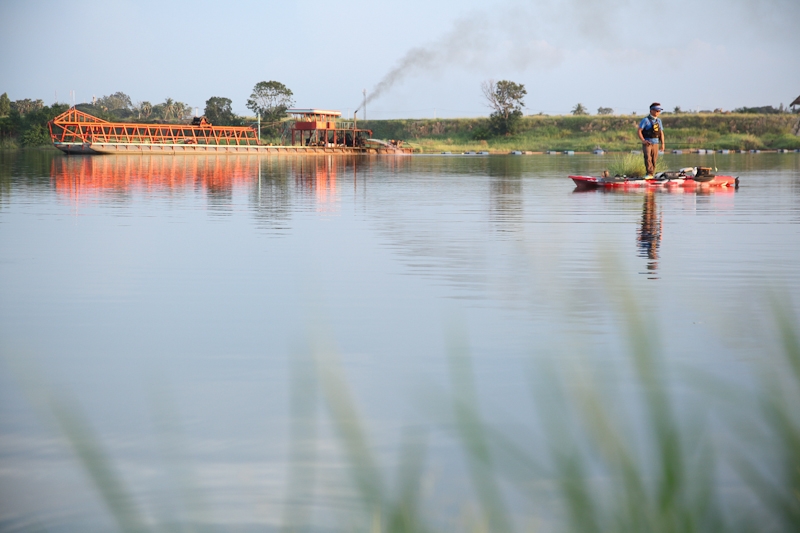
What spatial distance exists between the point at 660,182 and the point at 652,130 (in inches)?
81.1

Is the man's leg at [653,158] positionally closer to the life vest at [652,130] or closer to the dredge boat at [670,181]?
the dredge boat at [670,181]

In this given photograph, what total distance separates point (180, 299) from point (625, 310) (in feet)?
23.5

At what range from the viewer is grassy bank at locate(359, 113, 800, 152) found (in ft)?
266

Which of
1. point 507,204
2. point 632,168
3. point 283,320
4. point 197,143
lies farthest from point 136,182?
point 197,143

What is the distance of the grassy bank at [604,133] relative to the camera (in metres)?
81.1

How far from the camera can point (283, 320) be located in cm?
731

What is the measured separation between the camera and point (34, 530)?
11.8ft

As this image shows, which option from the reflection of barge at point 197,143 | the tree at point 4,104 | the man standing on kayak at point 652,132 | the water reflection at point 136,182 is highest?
the tree at point 4,104

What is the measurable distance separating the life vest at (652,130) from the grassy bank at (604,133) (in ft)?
197

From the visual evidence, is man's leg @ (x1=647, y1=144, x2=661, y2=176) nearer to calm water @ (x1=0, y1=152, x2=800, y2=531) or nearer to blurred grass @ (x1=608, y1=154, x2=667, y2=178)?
blurred grass @ (x1=608, y1=154, x2=667, y2=178)

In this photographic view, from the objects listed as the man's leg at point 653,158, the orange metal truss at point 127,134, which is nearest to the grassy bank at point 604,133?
the orange metal truss at point 127,134

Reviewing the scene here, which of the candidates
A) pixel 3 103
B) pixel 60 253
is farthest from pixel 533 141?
pixel 60 253

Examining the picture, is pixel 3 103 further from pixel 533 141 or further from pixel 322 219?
pixel 322 219

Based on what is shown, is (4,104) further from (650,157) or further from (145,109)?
(650,157)
